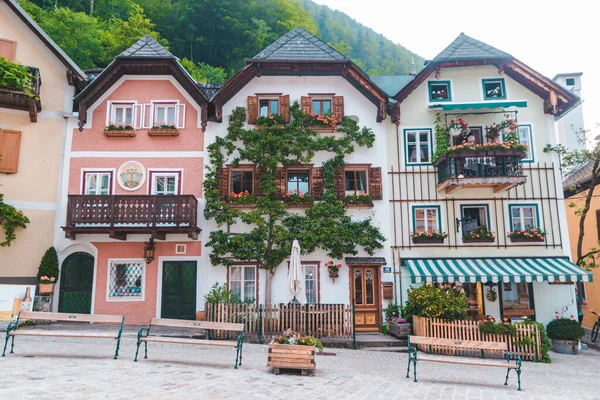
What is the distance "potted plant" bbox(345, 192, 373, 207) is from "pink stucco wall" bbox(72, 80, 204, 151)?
6.40 m

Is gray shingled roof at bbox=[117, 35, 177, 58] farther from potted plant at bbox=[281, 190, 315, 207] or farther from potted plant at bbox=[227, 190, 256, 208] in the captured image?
potted plant at bbox=[281, 190, 315, 207]

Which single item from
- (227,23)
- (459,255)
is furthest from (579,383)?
(227,23)

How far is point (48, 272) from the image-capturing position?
16000mm

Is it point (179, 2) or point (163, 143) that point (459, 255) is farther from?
point (179, 2)

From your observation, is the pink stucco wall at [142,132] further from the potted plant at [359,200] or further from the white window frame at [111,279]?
the potted plant at [359,200]

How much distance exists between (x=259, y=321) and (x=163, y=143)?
27.9ft

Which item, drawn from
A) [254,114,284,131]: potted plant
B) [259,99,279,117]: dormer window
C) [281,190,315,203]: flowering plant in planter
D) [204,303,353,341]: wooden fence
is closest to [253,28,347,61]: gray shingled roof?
[259,99,279,117]: dormer window

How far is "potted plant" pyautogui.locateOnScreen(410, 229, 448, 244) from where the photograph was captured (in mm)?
17172

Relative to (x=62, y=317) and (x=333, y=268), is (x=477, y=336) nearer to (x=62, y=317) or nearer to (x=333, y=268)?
(x=333, y=268)

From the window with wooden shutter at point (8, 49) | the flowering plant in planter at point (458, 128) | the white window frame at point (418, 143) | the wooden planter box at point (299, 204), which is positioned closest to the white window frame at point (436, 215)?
the white window frame at point (418, 143)

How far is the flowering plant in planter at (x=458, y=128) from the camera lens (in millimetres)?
17625

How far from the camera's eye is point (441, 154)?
17047 millimetres

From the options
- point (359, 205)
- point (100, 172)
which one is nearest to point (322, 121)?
point (359, 205)

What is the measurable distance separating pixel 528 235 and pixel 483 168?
3336 mm
